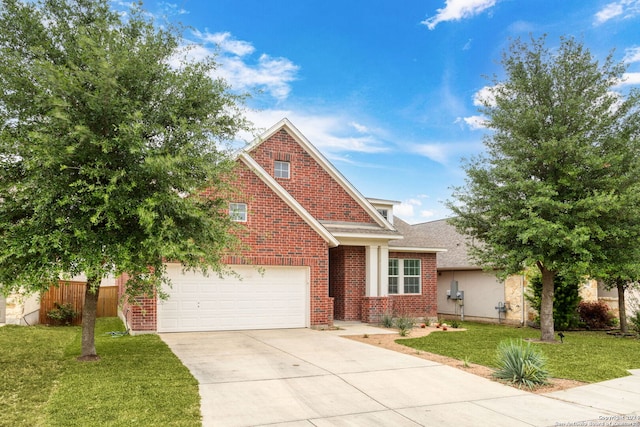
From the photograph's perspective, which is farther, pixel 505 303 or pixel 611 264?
pixel 505 303

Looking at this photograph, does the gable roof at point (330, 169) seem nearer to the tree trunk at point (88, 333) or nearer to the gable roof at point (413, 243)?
the gable roof at point (413, 243)

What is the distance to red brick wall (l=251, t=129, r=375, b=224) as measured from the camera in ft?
59.8

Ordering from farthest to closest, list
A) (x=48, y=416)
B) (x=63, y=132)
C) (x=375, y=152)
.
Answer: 1. (x=375, y=152)
2. (x=63, y=132)
3. (x=48, y=416)

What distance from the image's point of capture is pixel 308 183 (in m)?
18.6

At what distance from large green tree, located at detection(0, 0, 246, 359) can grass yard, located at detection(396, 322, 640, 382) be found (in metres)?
6.67

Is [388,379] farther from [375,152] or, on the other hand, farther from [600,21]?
[375,152]

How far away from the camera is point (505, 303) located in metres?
20.9

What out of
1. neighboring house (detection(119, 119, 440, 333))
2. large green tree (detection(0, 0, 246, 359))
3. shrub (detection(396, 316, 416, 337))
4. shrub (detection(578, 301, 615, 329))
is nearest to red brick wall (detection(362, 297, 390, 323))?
neighboring house (detection(119, 119, 440, 333))

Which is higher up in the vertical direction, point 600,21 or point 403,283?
point 600,21

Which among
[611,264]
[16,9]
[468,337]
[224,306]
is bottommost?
[468,337]

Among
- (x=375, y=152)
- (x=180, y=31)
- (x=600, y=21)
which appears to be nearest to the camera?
(x=180, y=31)


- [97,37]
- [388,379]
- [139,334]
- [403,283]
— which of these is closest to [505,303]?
[403,283]

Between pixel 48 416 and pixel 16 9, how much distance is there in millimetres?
7520

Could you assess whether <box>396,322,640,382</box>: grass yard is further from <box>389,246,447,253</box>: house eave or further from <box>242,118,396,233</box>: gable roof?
<box>242,118,396,233</box>: gable roof
